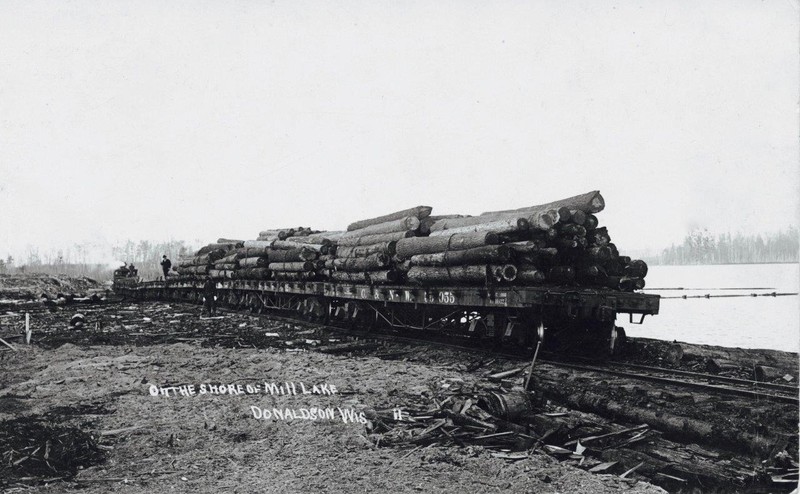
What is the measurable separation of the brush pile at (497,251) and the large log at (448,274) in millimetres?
17

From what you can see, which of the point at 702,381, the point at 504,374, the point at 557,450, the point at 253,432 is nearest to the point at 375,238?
the point at 504,374

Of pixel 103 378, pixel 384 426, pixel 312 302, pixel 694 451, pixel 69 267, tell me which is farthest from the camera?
pixel 69 267

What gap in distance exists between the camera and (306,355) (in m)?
9.59

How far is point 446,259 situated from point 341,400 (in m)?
4.34

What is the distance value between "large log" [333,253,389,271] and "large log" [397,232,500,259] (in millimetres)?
448

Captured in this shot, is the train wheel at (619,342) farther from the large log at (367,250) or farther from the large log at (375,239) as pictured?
the large log at (367,250)

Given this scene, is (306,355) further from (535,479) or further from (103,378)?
(535,479)

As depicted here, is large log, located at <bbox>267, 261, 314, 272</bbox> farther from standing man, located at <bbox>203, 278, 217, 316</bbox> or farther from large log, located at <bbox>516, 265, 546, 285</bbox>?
large log, located at <bbox>516, 265, 546, 285</bbox>

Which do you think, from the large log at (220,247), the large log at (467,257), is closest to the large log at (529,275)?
the large log at (467,257)

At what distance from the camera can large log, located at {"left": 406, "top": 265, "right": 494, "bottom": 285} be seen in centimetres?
934

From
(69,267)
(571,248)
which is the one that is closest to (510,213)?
(571,248)

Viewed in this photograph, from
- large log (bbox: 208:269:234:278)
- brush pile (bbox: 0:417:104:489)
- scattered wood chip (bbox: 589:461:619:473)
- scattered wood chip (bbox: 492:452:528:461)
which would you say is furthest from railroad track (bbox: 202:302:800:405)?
large log (bbox: 208:269:234:278)

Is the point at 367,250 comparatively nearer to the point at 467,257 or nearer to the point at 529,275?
the point at 467,257

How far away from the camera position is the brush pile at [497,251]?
9211mm
